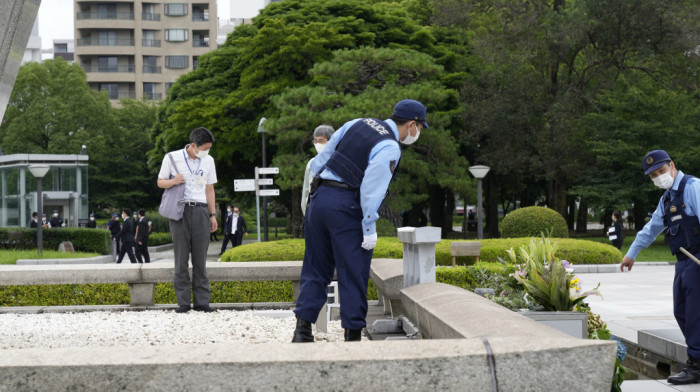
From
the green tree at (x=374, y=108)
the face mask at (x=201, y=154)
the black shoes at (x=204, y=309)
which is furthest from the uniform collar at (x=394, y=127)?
the green tree at (x=374, y=108)

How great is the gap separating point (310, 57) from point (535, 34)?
9.89 m

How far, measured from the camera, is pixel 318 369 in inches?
100

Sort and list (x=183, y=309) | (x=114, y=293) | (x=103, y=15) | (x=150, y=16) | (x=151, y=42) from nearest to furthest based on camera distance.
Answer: (x=183, y=309) < (x=114, y=293) < (x=103, y=15) < (x=150, y=16) < (x=151, y=42)

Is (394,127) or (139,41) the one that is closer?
(394,127)

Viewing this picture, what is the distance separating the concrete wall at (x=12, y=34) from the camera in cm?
442

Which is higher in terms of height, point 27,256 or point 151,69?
point 151,69

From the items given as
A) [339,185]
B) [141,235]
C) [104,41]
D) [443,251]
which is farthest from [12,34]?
[104,41]

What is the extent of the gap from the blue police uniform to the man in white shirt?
2.97m

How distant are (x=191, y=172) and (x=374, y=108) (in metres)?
15.5

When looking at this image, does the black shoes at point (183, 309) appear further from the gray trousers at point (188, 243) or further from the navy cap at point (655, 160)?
the navy cap at point (655, 160)

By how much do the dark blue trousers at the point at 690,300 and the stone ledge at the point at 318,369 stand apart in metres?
3.19

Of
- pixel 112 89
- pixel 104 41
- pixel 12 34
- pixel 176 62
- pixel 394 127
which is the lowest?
pixel 394 127

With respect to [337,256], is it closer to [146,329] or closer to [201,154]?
[146,329]

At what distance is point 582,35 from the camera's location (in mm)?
30141
